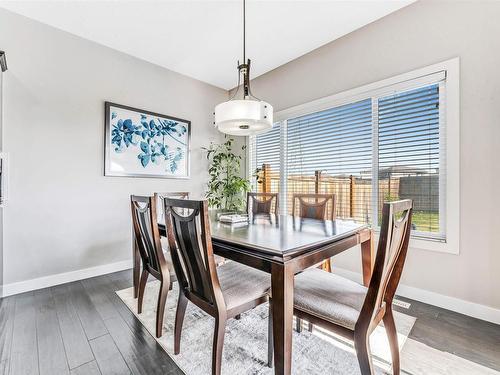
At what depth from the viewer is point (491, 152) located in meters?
1.90

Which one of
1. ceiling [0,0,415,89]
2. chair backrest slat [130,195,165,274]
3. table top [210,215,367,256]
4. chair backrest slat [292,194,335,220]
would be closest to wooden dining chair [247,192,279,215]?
chair backrest slat [292,194,335,220]

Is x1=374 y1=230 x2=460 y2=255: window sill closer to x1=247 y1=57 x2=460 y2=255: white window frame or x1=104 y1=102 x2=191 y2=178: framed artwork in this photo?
x1=247 y1=57 x2=460 y2=255: white window frame

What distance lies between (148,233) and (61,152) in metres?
1.72

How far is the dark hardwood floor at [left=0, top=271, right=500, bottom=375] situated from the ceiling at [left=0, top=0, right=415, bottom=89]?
2752mm

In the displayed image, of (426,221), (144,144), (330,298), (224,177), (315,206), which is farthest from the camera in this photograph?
→ (224,177)

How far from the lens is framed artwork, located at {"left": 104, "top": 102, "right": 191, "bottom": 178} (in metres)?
2.97

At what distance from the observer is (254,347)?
1.58m

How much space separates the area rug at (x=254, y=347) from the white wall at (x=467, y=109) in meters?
0.59

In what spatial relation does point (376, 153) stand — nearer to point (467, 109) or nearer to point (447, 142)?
point (447, 142)

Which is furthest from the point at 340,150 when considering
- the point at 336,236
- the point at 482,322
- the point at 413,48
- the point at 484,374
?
the point at 484,374

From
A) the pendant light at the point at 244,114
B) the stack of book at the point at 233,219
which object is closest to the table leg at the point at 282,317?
the stack of book at the point at 233,219

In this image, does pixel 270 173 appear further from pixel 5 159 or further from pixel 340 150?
pixel 5 159

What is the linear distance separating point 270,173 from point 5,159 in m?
3.02

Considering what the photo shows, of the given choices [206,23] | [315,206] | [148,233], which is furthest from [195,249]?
[206,23]
